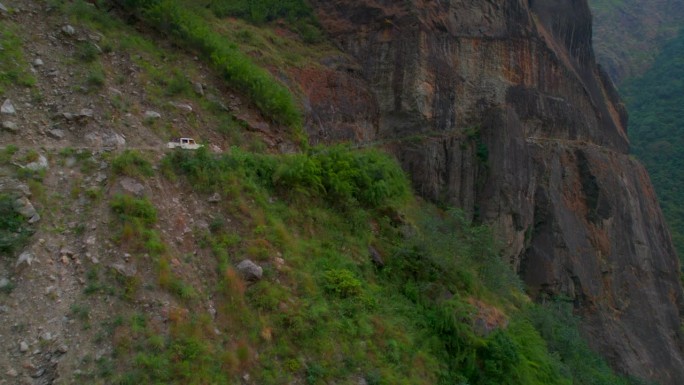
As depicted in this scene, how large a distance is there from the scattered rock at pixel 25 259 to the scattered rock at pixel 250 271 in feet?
11.3

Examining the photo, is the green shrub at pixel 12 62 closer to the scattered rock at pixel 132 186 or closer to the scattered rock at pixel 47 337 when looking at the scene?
the scattered rock at pixel 132 186

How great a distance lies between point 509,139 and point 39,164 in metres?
17.7

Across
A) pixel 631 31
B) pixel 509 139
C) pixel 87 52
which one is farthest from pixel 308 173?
pixel 631 31

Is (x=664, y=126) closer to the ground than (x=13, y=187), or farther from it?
farther from it

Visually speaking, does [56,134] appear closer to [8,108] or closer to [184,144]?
[8,108]

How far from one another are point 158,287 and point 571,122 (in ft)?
80.1

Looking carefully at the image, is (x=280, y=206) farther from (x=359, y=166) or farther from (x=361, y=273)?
(x=359, y=166)

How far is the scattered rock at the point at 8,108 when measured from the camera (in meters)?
10.6

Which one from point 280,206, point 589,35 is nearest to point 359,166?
point 280,206

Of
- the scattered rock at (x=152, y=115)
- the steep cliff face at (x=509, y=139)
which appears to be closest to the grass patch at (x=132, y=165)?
the scattered rock at (x=152, y=115)

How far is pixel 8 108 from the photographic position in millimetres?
10656

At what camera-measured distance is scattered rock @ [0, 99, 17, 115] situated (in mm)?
10562

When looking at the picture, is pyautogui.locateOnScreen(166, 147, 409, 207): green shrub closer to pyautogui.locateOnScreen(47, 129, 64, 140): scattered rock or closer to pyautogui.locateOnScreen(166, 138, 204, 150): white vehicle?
pyautogui.locateOnScreen(166, 138, 204, 150): white vehicle

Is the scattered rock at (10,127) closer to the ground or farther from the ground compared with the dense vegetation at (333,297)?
farther from the ground
